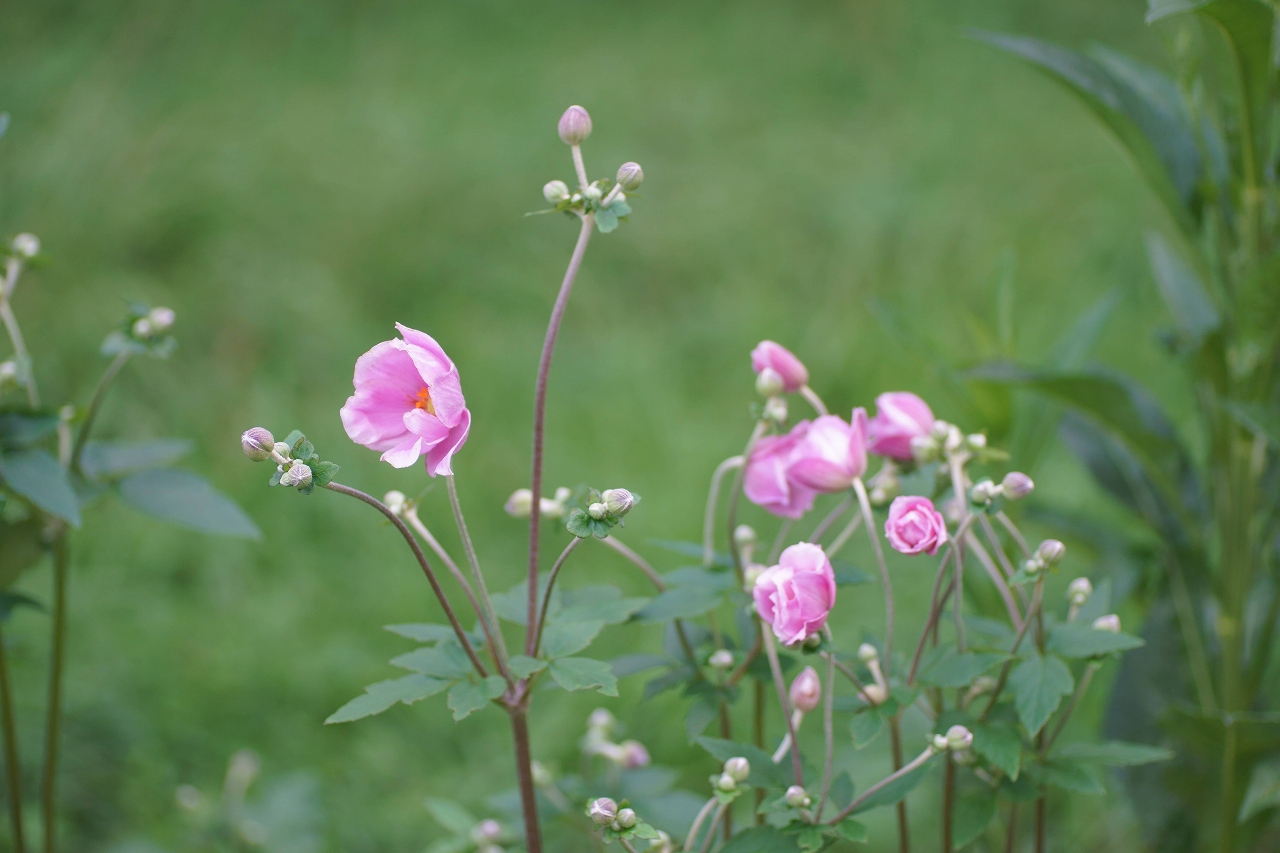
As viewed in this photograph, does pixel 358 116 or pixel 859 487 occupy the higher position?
pixel 358 116

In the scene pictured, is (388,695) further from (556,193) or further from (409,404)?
(556,193)

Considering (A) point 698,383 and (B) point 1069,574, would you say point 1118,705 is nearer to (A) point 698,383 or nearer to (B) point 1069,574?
(B) point 1069,574

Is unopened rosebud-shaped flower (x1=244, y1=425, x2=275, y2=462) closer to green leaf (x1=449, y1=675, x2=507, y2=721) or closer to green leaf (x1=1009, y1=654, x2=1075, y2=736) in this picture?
green leaf (x1=449, y1=675, x2=507, y2=721)

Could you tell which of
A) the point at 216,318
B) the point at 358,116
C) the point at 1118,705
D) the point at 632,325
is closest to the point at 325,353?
the point at 216,318

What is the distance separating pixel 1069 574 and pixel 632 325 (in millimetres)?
1069

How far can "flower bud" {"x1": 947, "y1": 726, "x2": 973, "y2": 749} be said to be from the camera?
0.61 meters

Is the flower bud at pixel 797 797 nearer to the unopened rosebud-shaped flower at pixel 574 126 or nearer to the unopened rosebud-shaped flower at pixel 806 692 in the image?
the unopened rosebud-shaped flower at pixel 806 692

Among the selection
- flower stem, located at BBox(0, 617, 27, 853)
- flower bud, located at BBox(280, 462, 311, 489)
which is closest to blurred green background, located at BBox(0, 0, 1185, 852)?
flower stem, located at BBox(0, 617, 27, 853)

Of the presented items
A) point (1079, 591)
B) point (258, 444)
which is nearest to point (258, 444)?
point (258, 444)

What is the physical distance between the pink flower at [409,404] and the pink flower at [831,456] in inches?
8.4

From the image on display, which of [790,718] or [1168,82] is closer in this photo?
[790,718]

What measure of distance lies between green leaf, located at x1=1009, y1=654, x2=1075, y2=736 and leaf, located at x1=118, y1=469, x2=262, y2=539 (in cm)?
54

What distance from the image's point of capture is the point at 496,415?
2066mm

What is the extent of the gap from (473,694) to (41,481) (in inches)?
→ 14.3
